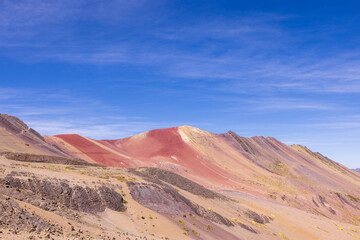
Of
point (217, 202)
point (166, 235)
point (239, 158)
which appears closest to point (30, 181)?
point (166, 235)

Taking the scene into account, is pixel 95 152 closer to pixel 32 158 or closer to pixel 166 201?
pixel 32 158

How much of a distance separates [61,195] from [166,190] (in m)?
10.5

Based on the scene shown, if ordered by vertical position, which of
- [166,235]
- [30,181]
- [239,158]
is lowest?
[166,235]

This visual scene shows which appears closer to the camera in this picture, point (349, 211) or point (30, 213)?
point (30, 213)

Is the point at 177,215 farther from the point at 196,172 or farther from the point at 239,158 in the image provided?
the point at 239,158

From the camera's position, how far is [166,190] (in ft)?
94.8

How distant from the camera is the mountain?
18.4 m

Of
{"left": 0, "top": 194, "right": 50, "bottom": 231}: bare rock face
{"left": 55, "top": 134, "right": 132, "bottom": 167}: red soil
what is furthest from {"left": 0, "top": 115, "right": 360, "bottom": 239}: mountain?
{"left": 55, "top": 134, "right": 132, "bottom": 167}: red soil

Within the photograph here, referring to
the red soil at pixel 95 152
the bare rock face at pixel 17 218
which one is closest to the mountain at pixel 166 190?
the bare rock face at pixel 17 218

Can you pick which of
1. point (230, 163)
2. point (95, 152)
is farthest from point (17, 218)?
point (230, 163)

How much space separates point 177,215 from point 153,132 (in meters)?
57.7

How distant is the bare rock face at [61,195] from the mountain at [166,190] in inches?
3.0

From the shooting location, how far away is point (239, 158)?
251 ft

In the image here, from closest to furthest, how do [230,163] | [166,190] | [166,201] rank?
[166,201] < [166,190] < [230,163]
